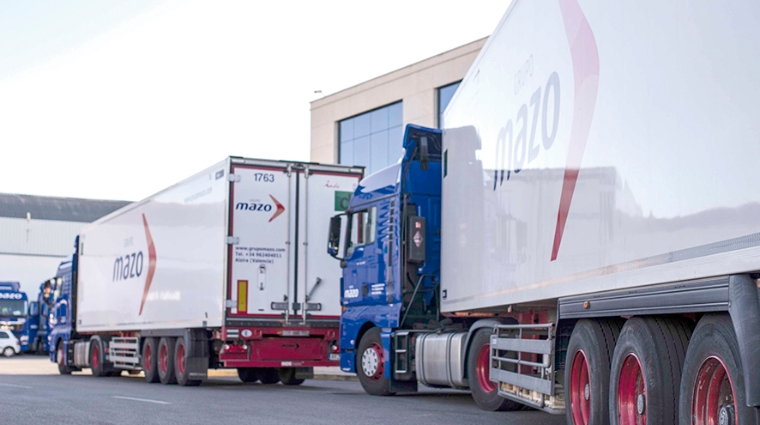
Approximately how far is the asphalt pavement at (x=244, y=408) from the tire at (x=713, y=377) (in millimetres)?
4718

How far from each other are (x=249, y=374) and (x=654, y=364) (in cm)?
1527

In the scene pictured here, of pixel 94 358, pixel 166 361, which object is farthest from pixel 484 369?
pixel 94 358

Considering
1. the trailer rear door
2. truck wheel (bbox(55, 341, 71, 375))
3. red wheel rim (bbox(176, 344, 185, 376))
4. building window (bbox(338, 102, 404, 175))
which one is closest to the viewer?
the trailer rear door

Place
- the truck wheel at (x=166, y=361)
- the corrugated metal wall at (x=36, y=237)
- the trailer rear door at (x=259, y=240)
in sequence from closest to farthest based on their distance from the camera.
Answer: the trailer rear door at (x=259, y=240)
the truck wheel at (x=166, y=361)
the corrugated metal wall at (x=36, y=237)

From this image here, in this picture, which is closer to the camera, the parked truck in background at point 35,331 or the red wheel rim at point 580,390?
the red wheel rim at point 580,390

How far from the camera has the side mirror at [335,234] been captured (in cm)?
1502

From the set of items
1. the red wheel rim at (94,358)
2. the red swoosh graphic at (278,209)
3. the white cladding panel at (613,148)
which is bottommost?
the red wheel rim at (94,358)

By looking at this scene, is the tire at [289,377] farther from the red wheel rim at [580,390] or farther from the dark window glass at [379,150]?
the dark window glass at [379,150]

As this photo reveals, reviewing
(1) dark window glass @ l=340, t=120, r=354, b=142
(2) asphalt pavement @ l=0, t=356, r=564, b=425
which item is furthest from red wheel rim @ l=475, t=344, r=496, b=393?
(1) dark window glass @ l=340, t=120, r=354, b=142

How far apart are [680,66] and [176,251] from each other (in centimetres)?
1446

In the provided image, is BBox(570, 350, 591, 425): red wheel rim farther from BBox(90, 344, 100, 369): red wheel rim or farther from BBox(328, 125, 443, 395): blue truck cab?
BBox(90, 344, 100, 369): red wheel rim

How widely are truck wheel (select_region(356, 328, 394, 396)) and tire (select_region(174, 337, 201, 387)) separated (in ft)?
13.3

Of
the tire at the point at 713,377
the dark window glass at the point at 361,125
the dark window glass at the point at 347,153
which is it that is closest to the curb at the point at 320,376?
the dark window glass at the point at 361,125

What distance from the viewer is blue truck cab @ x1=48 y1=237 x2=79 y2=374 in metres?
25.8
